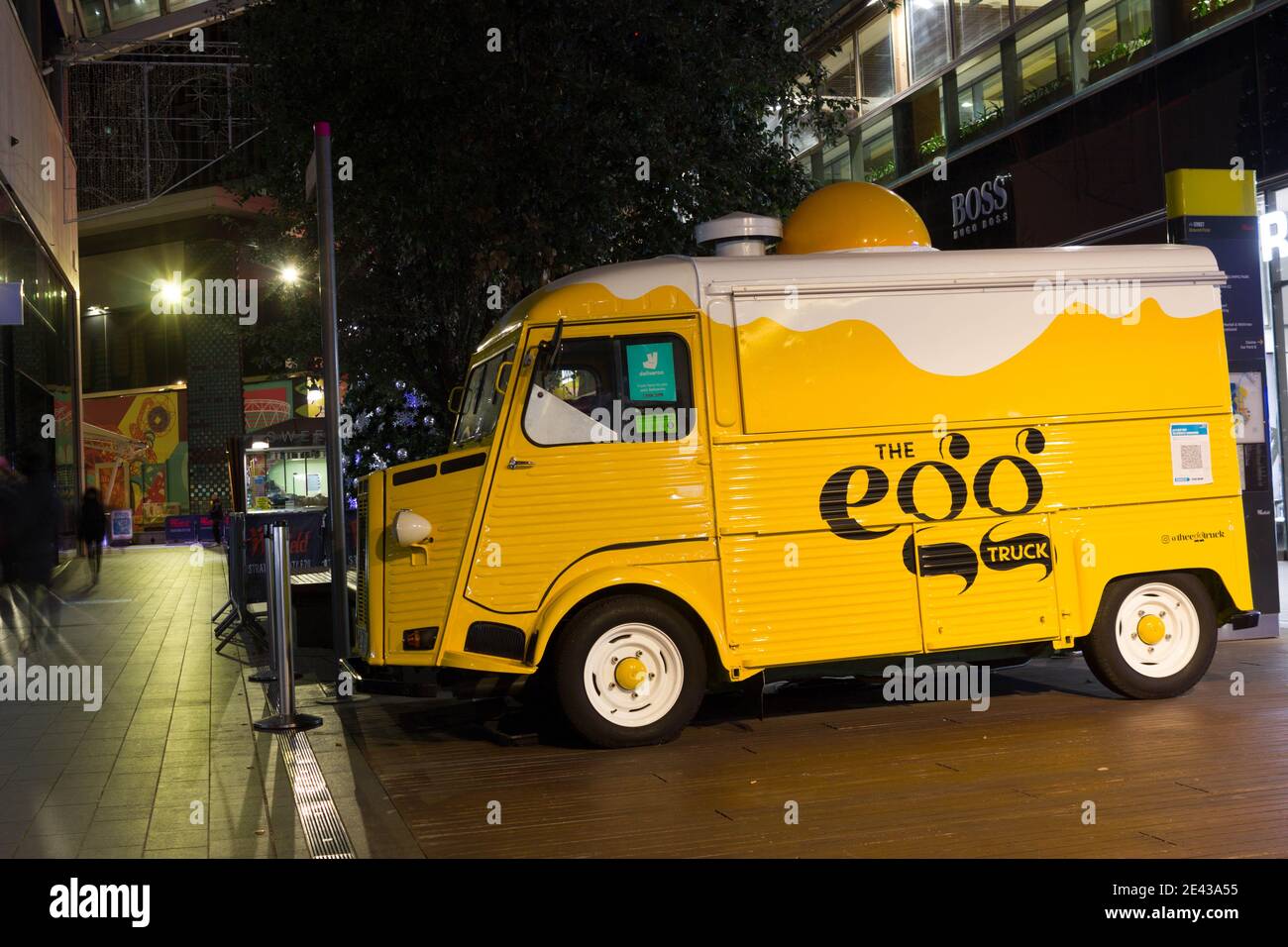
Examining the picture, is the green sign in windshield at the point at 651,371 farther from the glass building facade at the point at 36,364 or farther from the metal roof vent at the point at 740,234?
the glass building facade at the point at 36,364

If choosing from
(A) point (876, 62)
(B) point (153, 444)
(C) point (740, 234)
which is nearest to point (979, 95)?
(A) point (876, 62)

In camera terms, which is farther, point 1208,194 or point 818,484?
point 1208,194

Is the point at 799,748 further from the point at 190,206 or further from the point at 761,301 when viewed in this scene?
the point at 190,206

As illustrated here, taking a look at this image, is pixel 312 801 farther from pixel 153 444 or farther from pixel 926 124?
pixel 153 444

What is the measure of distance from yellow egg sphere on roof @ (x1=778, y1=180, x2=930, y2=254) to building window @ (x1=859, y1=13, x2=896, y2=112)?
14384 mm

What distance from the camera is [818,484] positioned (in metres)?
8.14

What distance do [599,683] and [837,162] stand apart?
19.5m

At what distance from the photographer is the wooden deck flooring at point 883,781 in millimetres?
5629

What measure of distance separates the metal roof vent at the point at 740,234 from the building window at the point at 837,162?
52.6ft

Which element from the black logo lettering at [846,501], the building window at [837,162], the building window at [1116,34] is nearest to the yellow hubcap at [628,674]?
the black logo lettering at [846,501]

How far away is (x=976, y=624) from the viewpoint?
8.25 meters
